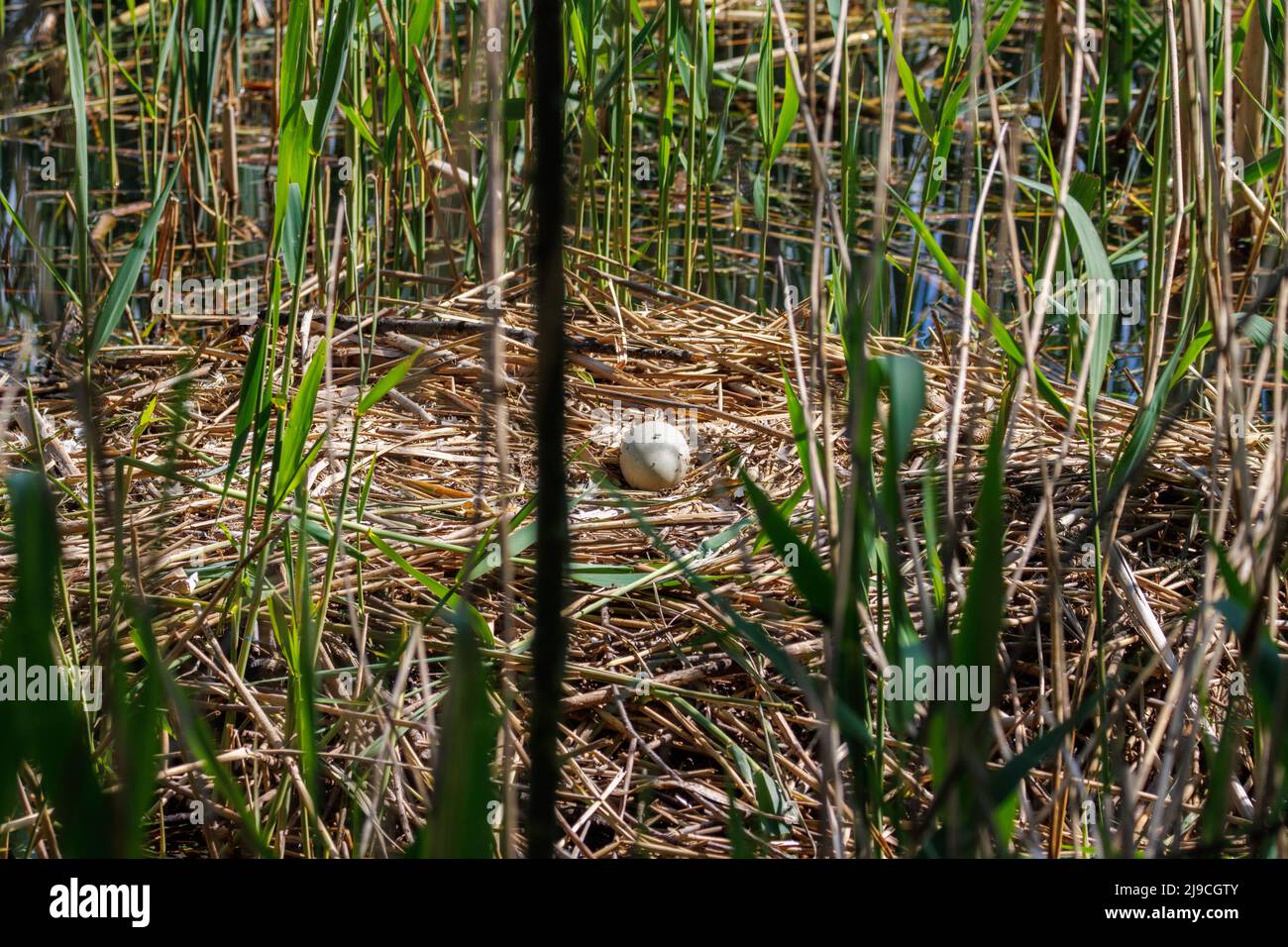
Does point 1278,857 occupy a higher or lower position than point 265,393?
lower

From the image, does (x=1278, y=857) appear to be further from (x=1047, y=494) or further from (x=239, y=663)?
(x=239, y=663)

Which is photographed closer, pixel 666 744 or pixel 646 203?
pixel 666 744

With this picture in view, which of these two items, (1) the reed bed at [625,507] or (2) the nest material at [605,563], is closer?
(1) the reed bed at [625,507]

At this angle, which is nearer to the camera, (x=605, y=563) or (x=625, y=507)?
(x=625, y=507)

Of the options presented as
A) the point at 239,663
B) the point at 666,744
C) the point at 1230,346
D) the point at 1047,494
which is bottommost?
the point at 666,744

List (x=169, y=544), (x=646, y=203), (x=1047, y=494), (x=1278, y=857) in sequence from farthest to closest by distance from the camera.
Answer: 1. (x=646, y=203)
2. (x=169, y=544)
3. (x=1047, y=494)
4. (x=1278, y=857)

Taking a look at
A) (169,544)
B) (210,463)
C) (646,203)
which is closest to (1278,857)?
(169,544)

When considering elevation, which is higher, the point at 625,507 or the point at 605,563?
the point at 625,507

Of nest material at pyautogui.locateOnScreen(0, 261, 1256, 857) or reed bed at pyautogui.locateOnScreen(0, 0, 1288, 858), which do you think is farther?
nest material at pyautogui.locateOnScreen(0, 261, 1256, 857)

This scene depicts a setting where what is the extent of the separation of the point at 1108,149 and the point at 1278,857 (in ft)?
10.9
